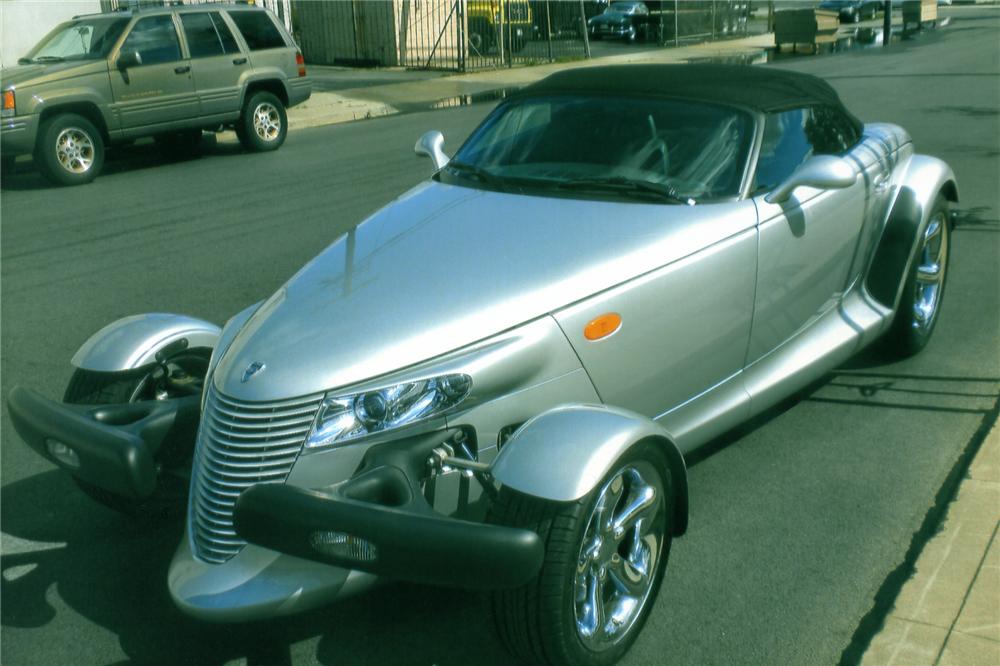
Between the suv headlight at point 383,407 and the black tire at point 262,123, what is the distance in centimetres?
1238

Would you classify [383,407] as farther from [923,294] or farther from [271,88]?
[271,88]

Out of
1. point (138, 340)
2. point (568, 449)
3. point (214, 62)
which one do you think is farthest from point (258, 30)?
point (568, 449)

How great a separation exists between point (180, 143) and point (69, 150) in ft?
9.76

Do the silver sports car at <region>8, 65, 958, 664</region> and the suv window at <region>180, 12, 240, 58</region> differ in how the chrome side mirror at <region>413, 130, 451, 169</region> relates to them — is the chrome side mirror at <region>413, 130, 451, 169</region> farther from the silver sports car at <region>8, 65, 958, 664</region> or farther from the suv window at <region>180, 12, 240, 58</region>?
the suv window at <region>180, 12, 240, 58</region>

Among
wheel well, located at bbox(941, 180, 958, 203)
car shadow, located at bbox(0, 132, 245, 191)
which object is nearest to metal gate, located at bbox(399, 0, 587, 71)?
car shadow, located at bbox(0, 132, 245, 191)

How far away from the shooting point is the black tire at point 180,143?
50.4 ft

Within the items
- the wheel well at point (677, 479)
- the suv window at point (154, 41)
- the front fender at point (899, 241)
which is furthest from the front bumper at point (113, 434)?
the suv window at point (154, 41)

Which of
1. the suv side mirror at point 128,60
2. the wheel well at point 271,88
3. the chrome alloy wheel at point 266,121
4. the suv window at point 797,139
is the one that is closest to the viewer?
the suv window at point 797,139

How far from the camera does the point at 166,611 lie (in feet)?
12.5

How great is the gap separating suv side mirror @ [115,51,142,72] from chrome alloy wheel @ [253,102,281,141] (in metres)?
1.80

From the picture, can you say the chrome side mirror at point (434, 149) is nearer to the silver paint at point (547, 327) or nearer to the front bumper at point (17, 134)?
the silver paint at point (547, 327)

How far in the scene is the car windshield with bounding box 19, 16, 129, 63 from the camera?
13.8 m

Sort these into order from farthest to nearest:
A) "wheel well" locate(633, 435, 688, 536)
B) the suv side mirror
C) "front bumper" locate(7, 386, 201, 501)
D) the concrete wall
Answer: the concrete wall → the suv side mirror → "wheel well" locate(633, 435, 688, 536) → "front bumper" locate(7, 386, 201, 501)

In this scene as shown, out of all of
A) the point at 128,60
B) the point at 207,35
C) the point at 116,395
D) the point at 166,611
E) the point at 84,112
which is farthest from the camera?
the point at 207,35
